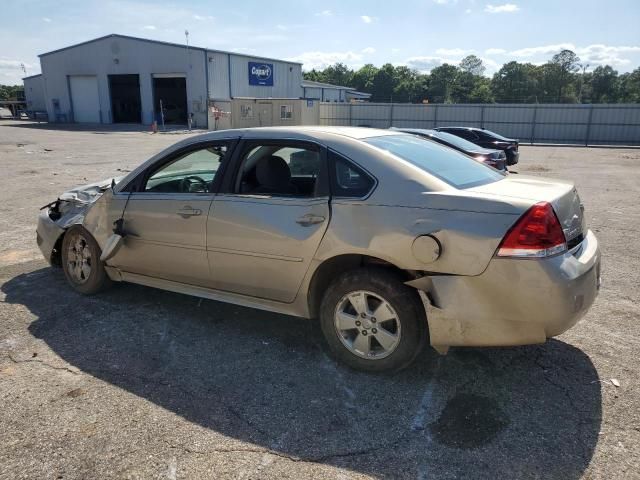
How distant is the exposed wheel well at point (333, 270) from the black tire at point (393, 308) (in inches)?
2.1

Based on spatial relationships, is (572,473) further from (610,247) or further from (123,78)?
(123,78)

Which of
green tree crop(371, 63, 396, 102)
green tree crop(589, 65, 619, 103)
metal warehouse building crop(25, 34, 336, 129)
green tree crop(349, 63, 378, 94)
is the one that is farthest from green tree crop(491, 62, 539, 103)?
metal warehouse building crop(25, 34, 336, 129)

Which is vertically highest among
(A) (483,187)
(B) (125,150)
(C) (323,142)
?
(C) (323,142)

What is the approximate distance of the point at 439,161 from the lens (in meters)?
3.65

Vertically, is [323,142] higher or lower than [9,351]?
higher

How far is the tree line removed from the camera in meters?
86.9

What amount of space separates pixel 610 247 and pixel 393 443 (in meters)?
5.24

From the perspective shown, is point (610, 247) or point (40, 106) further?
point (40, 106)

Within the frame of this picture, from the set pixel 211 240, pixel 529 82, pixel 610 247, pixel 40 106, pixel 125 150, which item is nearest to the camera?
pixel 211 240

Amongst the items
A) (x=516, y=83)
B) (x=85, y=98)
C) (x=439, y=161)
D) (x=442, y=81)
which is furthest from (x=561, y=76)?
(x=439, y=161)

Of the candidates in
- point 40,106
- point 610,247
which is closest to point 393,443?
point 610,247

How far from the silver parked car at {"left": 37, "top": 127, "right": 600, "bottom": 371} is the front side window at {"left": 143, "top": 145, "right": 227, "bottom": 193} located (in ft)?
0.06

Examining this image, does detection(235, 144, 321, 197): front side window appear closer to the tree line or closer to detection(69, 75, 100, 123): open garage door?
detection(69, 75, 100, 123): open garage door

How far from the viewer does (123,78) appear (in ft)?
146
